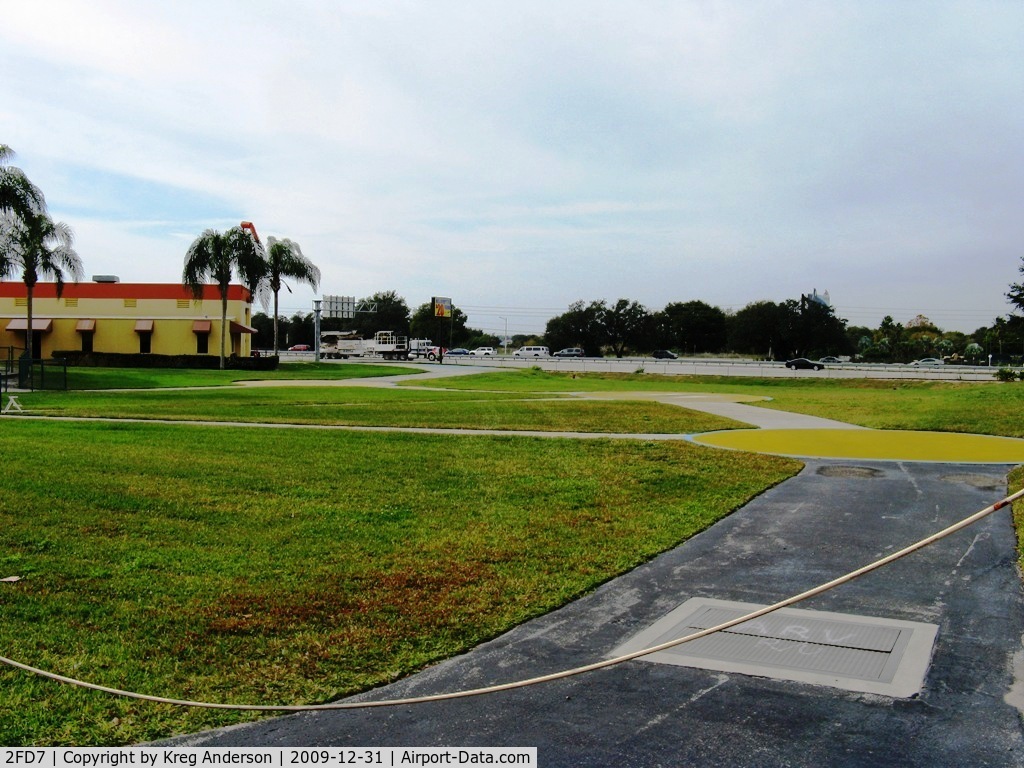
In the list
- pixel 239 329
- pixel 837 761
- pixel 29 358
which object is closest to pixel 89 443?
pixel 837 761

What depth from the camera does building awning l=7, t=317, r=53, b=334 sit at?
2242 inches

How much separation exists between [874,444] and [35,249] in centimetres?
3850

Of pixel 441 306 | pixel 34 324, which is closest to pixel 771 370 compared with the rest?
pixel 441 306

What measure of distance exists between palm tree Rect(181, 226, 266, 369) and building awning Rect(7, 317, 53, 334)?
1211 cm

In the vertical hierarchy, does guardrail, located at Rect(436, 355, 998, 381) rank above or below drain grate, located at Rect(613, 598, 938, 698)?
above

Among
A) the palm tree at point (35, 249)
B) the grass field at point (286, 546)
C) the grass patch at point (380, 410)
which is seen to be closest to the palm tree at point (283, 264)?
the palm tree at point (35, 249)

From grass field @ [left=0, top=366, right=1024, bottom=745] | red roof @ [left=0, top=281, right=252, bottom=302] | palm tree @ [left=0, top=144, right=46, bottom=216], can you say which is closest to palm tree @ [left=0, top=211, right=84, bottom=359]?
palm tree @ [left=0, top=144, right=46, bottom=216]

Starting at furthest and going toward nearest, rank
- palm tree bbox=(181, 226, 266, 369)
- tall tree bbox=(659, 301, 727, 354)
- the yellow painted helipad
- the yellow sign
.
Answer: tall tree bbox=(659, 301, 727, 354) < the yellow sign < palm tree bbox=(181, 226, 266, 369) < the yellow painted helipad

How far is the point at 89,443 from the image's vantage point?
12898mm

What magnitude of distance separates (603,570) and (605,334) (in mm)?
105974

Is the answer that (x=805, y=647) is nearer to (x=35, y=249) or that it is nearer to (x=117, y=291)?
(x=35, y=249)

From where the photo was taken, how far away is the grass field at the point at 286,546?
4891 millimetres

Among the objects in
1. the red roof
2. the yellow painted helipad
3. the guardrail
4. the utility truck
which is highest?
the red roof

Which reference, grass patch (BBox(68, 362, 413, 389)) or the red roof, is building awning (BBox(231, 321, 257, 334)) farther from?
grass patch (BBox(68, 362, 413, 389))
